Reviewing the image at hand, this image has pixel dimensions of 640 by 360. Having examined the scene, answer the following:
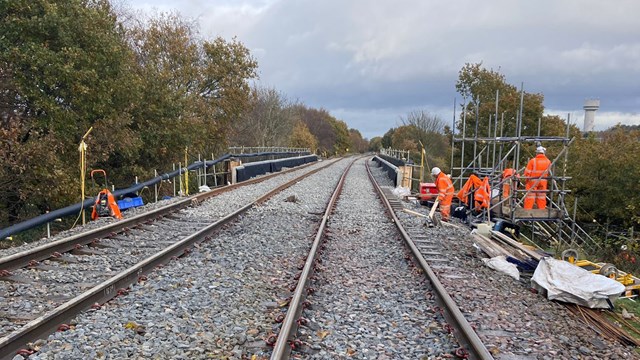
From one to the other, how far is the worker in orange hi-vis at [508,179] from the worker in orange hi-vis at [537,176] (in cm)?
31

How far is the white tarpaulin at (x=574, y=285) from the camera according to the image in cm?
597

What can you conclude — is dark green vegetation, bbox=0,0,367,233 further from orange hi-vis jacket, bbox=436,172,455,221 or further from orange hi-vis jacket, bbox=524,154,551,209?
orange hi-vis jacket, bbox=524,154,551,209

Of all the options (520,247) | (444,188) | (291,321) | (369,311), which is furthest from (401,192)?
(291,321)

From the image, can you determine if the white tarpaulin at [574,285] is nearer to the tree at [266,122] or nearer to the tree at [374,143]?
the tree at [266,122]

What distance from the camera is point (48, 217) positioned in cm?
963

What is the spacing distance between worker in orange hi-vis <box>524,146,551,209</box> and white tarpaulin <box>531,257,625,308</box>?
4845 millimetres

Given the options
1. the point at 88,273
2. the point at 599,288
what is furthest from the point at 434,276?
the point at 88,273

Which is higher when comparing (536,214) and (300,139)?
(300,139)

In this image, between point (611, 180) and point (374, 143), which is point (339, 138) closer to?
point (374, 143)

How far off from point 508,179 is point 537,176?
3.38 ft

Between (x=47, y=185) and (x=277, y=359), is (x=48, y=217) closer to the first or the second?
(x=47, y=185)

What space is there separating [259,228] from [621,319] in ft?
21.4

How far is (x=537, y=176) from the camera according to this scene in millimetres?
11570

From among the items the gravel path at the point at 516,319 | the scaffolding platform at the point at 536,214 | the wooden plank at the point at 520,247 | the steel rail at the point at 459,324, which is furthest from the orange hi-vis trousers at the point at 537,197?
the steel rail at the point at 459,324
